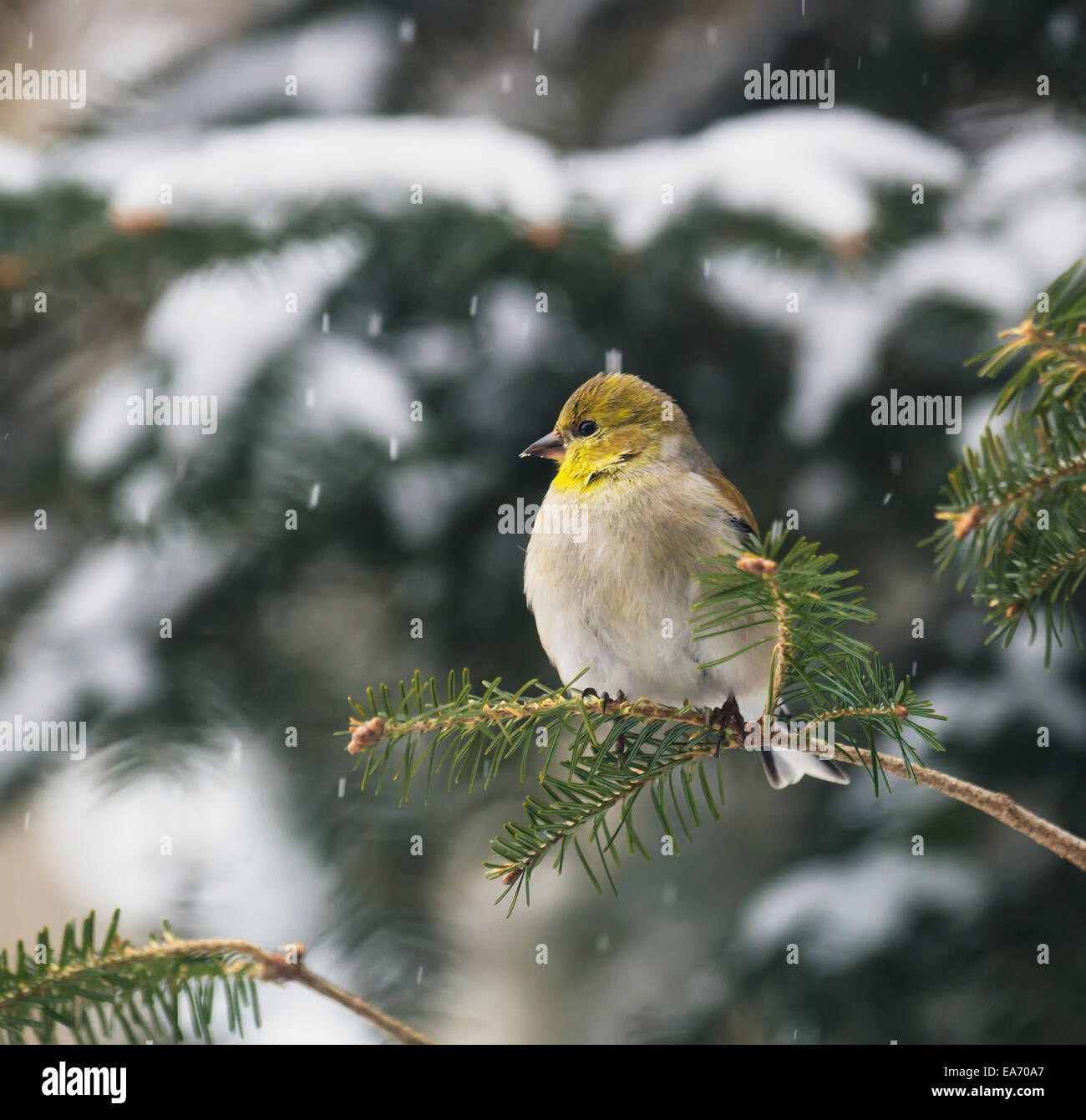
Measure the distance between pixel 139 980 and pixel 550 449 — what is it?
32.7 inches

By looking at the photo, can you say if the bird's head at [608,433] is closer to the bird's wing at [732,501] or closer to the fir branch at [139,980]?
the bird's wing at [732,501]

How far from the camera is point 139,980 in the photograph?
2.81ft

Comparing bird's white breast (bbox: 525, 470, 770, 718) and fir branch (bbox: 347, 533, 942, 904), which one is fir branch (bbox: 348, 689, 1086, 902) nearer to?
fir branch (bbox: 347, 533, 942, 904)

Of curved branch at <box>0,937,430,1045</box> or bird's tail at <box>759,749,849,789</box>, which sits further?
bird's tail at <box>759,749,849,789</box>

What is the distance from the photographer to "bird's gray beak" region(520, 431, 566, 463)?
1410mm

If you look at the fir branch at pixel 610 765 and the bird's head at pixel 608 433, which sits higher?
the bird's head at pixel 608 433

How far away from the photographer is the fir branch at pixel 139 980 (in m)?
0.84

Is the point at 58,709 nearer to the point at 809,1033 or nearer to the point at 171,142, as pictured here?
the point at 171,142

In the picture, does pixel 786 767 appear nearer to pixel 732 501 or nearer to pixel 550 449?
pixel 732 501

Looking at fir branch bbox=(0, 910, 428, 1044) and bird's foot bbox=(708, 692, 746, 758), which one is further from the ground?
bird's foot bbox=(708, 692, 746, 758)

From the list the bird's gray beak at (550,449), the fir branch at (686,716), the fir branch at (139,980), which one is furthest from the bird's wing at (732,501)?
the fir branch at (139,980)

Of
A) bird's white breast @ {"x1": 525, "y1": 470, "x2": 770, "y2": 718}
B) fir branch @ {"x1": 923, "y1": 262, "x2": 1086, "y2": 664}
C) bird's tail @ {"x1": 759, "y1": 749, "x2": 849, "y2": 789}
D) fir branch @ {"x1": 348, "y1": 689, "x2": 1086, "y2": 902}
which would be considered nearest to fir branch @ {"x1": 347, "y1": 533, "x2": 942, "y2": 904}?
fir branch @ {"x1": 348, "y1": 689, "x2": 1086, "y2": 902}

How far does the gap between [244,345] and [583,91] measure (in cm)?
139

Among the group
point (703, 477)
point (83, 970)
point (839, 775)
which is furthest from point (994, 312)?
point (83, 970)
